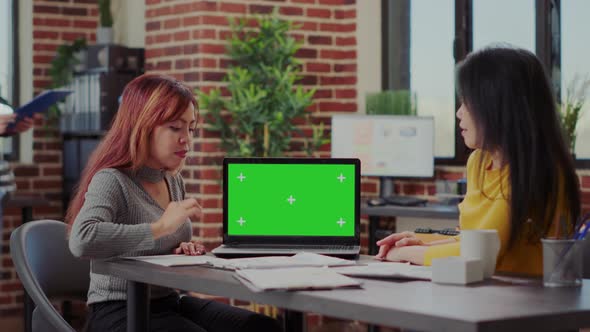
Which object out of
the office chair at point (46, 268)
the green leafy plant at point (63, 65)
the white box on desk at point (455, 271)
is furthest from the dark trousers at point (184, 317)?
the green leafy plant at point (63, 65)

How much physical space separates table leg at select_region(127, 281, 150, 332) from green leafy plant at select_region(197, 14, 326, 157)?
2.64 metres

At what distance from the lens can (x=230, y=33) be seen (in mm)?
5309

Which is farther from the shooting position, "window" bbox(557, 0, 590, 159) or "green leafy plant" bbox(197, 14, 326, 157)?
"green leafy plant" bbox(197, 14, 326, 157)

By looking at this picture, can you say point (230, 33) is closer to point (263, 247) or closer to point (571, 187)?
point (263, 247)

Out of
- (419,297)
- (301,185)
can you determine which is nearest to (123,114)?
(301,185)

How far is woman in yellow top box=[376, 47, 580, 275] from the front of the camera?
2.28 metres

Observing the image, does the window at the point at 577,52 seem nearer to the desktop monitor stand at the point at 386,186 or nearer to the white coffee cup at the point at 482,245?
the desktop monitor stand at the point at 386,186

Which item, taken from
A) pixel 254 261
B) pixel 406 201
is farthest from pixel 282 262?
pixel 406 201

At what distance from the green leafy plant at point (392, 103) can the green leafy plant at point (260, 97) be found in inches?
15.4

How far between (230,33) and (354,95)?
2.82 feet

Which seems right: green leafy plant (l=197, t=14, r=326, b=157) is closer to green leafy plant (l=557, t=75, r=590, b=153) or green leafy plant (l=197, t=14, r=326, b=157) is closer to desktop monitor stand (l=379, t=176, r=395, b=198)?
desktop monitor stand (l=379, t=176, r=395, b=198)

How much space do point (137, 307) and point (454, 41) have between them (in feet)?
11.2

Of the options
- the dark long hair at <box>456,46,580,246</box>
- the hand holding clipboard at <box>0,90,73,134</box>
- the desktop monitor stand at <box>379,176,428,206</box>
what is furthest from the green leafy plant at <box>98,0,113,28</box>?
the dark long hair at <box>456,46,580,246</box>

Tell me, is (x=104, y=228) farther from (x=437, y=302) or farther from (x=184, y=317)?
(x=437, y=302)
